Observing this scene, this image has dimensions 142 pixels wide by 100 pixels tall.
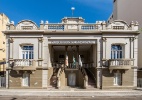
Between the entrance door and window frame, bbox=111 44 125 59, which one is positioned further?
the entrance door

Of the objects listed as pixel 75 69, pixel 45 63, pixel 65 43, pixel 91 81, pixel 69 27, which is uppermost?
pixel 69 27

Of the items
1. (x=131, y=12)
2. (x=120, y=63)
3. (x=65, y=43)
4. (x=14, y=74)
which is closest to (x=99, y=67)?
(x=120, y=63)

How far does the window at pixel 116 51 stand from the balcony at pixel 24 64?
1094 centimetres

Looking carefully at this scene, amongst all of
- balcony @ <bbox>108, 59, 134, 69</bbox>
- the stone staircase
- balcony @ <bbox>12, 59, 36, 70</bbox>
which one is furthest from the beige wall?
balcony @ <bbox>12, 59, 36, 70</bbox>

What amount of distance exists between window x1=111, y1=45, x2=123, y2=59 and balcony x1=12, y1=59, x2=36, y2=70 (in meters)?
10.9

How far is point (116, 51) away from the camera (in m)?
25.3

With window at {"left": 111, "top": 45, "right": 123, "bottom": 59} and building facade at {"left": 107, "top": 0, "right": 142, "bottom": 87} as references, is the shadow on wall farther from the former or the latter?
building facade at {"left": 107, "top": 0, "right": 142, "bottom": 87}

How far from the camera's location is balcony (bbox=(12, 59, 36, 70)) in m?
23.8

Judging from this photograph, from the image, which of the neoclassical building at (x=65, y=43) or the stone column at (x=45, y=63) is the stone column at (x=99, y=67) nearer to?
the neoclassical building at (x=65, y=43)

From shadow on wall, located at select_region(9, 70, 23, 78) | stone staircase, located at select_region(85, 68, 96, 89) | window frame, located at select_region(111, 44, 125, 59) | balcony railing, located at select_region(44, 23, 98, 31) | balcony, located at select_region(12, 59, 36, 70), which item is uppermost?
balcony railing, located at select_region(44, 23, 98, 31)

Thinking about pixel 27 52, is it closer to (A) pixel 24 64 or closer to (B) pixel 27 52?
(B) pixel 27 52

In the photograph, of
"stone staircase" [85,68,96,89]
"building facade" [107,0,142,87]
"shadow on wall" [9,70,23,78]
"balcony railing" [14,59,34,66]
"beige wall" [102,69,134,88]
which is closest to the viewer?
"balcony railing" [14,59,34,66]

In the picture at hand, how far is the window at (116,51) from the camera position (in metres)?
25.2

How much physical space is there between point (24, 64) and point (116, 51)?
12.8 meters
